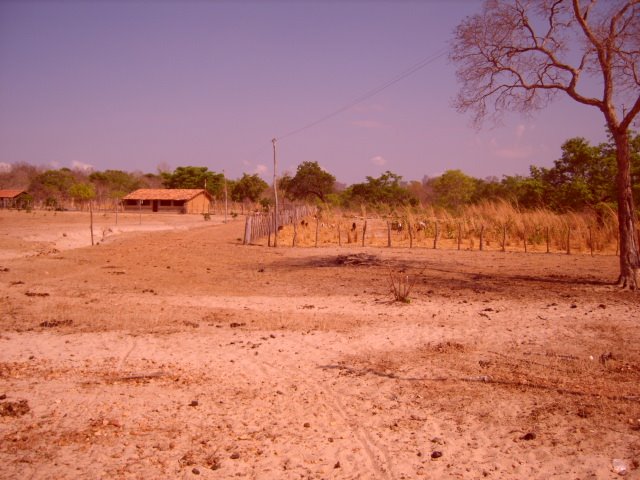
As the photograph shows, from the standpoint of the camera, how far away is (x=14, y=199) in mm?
60219

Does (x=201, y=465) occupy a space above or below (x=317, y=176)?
below

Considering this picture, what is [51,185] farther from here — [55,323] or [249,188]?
[55,323]

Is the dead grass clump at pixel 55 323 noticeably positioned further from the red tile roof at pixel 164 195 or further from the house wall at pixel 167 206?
the house wall at pixel 167 206

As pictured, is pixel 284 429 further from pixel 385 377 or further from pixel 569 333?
pixel 569 333

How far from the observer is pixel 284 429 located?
13.4 feet

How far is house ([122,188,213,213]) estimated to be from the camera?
189 ft

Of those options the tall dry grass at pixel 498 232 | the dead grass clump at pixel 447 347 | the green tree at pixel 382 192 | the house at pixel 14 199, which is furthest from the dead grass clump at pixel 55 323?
the house at pixel 14 199

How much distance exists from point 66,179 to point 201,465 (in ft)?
248

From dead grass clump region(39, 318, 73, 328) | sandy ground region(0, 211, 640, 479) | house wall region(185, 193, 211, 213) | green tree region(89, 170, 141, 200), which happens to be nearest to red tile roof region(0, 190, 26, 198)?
green tree region(89, 170, 141, 200)

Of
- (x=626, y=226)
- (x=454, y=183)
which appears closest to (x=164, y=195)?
(x=454, y=183)

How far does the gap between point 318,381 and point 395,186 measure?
48.3 m

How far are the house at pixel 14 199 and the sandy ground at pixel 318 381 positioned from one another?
5351 centimetres

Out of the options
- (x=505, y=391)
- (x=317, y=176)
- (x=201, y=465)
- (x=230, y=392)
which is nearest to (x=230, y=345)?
(x=230, y=392)

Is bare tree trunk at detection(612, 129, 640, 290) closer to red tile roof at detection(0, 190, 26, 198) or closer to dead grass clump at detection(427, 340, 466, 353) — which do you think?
dead grass clump at detection(427, 340, 466, 353)
